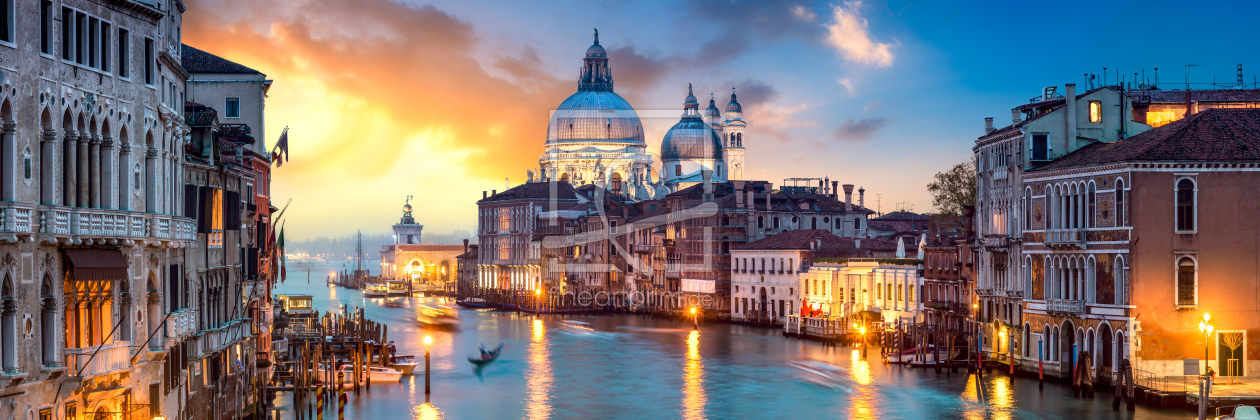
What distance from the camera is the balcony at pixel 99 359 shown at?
1542 cm

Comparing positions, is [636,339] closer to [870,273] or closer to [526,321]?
[870,273]

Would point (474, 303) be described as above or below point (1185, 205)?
below

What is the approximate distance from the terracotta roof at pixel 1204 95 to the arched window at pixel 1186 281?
8.61 metres

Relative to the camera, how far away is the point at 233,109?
2895 cm

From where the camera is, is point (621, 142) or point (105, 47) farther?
point (621, 142)

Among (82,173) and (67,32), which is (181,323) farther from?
(67,32)

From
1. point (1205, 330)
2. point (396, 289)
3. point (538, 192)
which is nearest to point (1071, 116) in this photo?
point (1205, 330)

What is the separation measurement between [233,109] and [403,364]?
1233 centimetres

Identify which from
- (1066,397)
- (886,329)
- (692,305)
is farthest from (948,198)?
(1066,397)

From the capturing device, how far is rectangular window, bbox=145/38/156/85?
1723cm

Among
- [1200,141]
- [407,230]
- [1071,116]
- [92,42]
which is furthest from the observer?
[407,230]

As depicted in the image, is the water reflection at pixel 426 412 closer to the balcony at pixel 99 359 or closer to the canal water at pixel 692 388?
the canal water at pixel 692 388

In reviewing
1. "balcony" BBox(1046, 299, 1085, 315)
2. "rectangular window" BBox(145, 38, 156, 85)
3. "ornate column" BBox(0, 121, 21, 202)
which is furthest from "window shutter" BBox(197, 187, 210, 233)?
"balcony" BBox(1046, 299, 1085, 315)

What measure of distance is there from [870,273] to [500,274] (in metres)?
49.2
